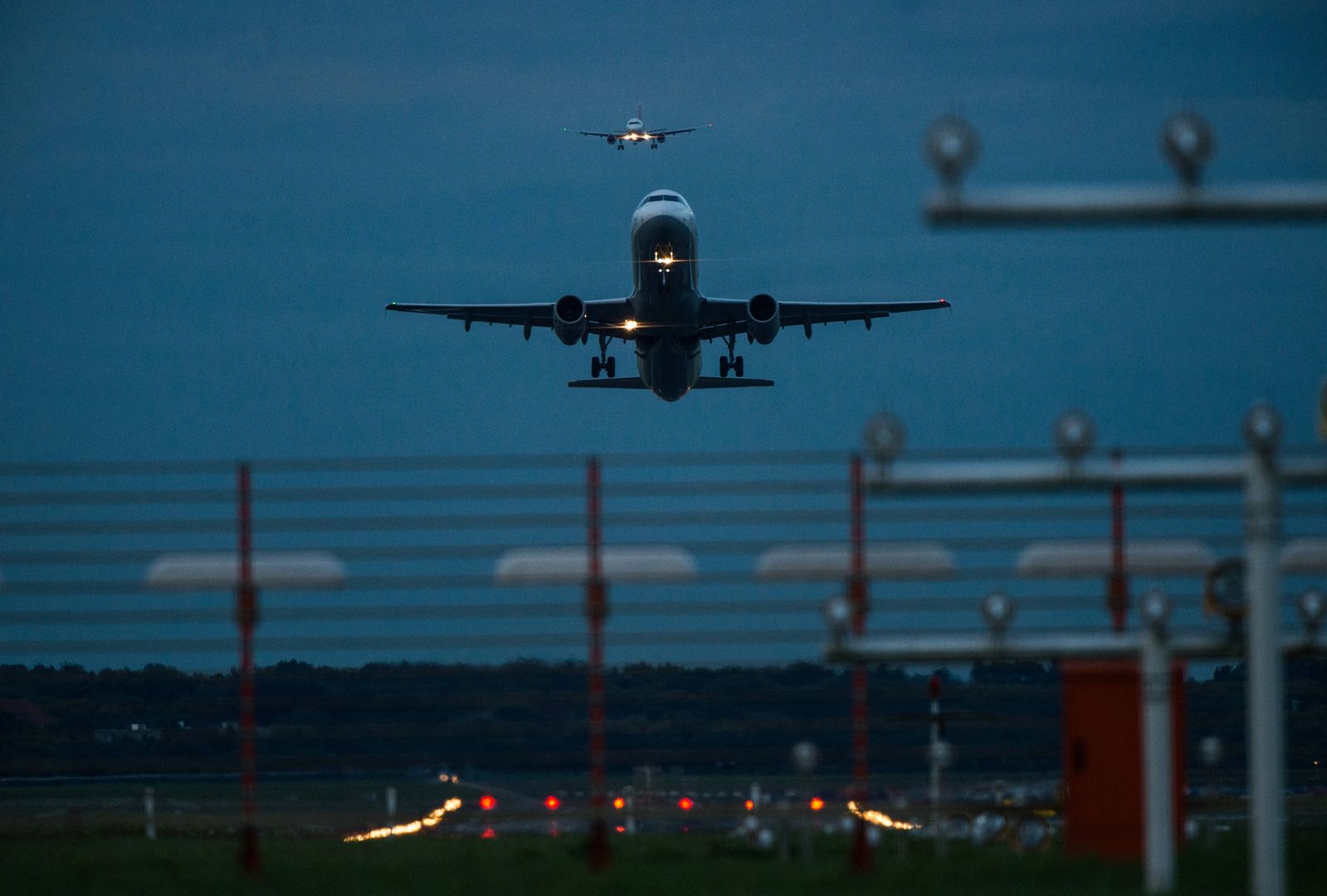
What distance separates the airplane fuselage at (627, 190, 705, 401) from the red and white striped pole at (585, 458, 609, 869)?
30.5 meters

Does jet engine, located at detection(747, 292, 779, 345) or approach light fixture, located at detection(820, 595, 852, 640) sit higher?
jet engine, located at detection(747, 292, 779, 345)

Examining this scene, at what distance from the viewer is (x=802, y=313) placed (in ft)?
163

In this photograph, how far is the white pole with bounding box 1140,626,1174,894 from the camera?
32.7 ft

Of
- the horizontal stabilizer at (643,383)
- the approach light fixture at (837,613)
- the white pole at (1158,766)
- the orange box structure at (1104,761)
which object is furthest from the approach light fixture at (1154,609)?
the horizontal stabilizer at (643,383)

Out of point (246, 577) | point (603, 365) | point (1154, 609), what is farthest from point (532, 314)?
point (1154, 609)

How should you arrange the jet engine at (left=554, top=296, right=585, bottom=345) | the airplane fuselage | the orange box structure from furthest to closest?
the jet engine at (left=554, top=296, right=585, bottom=345), the airplane fuselage, the orange box structure

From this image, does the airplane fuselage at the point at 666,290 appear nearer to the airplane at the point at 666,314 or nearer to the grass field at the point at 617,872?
the airplane at the point at 666,314

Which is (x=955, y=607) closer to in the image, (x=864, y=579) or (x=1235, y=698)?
(x=864, y=579)

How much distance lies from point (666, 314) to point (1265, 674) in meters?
35.5

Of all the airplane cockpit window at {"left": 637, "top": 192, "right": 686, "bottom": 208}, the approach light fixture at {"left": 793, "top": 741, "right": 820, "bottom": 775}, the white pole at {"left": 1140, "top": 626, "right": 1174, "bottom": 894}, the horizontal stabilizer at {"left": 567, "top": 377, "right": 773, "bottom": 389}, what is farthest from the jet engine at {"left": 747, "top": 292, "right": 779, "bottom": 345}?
the white pole at {"left": 1140, "top": 626, "right": 1174, "bottom": 894}

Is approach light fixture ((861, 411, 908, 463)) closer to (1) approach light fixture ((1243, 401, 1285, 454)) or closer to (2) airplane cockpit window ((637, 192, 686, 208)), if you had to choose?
(1) approach light fixture ((1243, 401, 1285, 454))

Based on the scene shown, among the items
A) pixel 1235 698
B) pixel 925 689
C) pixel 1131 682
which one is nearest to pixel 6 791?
pixel 925 689

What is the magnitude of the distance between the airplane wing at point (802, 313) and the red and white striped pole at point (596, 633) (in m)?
33.8

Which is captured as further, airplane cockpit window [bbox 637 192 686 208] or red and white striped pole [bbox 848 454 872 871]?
airplane cockpit window [bbox 637 192 686 208]
